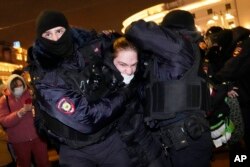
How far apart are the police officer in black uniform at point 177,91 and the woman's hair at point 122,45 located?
0.05m

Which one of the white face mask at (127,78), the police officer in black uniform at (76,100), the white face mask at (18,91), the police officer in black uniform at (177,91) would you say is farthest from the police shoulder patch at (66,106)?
the white face mask at (18,91)

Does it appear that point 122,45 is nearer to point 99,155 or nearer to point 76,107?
point 76,107

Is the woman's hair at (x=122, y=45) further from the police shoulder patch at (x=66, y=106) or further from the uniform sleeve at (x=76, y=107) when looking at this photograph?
the police shoulder patch at (x=66, y=106)

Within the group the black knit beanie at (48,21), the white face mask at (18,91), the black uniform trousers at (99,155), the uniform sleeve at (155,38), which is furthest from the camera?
the white face mask at (18,91)

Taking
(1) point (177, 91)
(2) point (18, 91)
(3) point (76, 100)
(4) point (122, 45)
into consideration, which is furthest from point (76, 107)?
(2) point (18, 91)

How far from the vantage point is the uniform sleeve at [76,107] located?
8.43 ft

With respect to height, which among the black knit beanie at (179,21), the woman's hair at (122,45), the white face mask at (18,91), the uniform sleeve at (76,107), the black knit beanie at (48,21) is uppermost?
the black knit beanie at (48,21)

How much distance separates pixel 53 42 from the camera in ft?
9.34

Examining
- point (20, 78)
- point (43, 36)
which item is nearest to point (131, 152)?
point (43, 36)

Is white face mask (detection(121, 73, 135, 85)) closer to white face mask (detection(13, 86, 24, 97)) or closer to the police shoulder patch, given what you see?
the police shoulder patch

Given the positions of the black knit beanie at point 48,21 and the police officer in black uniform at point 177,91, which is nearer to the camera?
the police officer in black uniform at point 177,91

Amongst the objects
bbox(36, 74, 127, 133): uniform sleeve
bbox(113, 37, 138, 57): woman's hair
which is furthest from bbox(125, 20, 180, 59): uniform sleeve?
bbox(36, 74, 127, 133): uniform sleeve

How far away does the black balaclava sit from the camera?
274 cm

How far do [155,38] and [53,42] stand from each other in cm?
83
